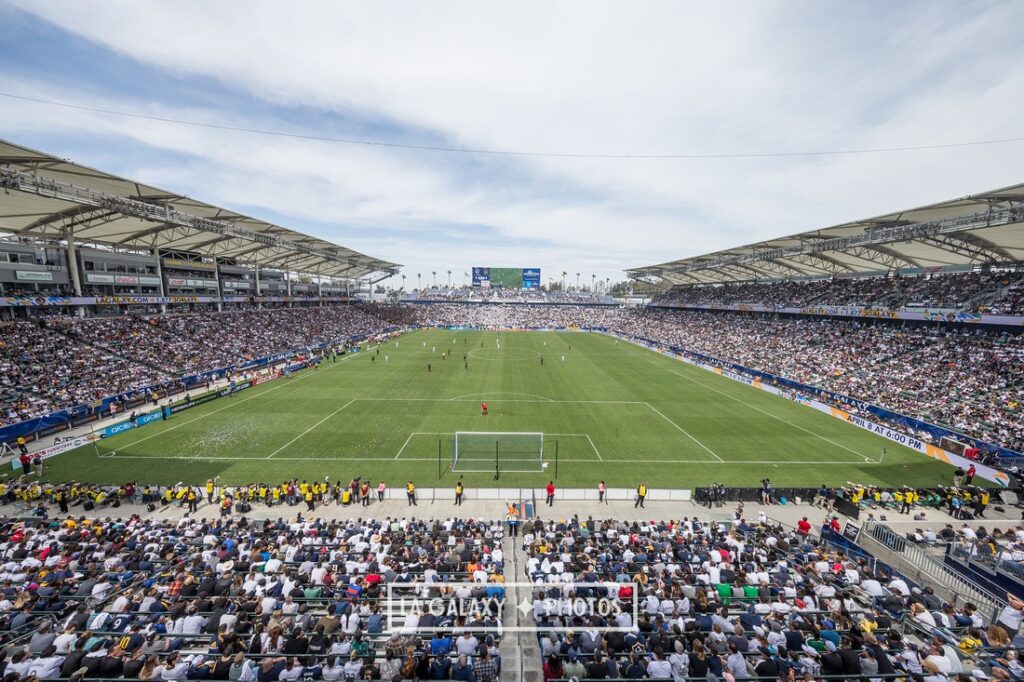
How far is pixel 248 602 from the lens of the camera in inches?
355

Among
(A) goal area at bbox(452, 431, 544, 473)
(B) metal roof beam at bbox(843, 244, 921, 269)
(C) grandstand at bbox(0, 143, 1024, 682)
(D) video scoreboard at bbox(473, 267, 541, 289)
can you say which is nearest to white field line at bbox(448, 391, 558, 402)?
(C) grandstand at bbox(0, 143, 1024, 682)

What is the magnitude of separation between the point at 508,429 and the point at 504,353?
31671mm

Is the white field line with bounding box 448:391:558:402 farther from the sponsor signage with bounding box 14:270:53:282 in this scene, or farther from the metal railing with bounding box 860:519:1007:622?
the sponsor signage with bounding box 14:270:53:282

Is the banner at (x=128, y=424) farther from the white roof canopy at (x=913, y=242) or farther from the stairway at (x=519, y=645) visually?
the white roof canopy at (x=913, y=242)

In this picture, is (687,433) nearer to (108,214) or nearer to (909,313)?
(909,313)

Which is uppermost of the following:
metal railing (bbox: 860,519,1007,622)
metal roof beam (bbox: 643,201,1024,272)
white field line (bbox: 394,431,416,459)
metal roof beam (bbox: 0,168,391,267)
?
metal roof beam (bbox: 0,168,391,267)

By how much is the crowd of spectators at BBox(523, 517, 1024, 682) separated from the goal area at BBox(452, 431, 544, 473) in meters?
9.01

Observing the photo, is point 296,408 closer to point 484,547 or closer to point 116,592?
point 116,592

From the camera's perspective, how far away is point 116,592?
9.98 metres

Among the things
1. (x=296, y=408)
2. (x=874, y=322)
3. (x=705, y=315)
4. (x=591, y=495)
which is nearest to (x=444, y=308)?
(x=705, y=315)

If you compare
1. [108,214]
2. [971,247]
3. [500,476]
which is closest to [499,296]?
[108,214]

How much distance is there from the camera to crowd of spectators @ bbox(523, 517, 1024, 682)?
23.6ft

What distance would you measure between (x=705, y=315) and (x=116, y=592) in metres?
81.7

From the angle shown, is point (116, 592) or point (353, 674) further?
point (116, 592)
